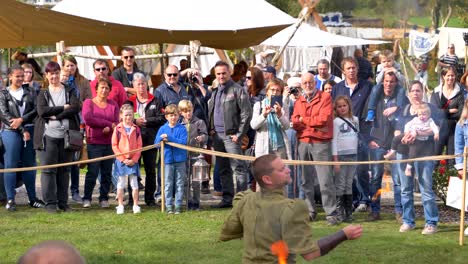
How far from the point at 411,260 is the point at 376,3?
13.7 ft

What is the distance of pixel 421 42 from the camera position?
3578 centimetres

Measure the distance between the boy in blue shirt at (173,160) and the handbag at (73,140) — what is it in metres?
0.99

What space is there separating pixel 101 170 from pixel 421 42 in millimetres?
23786

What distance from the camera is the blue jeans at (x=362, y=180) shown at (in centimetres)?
1298

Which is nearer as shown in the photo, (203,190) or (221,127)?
(221,127)

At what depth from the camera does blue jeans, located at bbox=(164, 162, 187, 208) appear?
1304 centimetres

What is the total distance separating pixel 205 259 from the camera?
10.2 metres

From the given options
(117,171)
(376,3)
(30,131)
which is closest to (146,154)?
(117,171)

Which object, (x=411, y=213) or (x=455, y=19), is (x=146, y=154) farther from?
(x=455, y=19)

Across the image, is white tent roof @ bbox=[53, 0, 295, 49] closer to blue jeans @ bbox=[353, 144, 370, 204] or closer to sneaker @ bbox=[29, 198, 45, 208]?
sneaker @ bbox=[29, 198, 45, 208]

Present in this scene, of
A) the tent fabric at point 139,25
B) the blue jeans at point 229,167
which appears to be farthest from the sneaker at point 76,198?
the tent fabric at point 139,25

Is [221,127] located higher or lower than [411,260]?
higher

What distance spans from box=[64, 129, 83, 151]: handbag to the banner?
77.6ft

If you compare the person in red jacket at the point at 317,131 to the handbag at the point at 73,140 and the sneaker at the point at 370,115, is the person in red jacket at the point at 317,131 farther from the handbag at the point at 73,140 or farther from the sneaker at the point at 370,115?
the handbag at the point at 73,140
